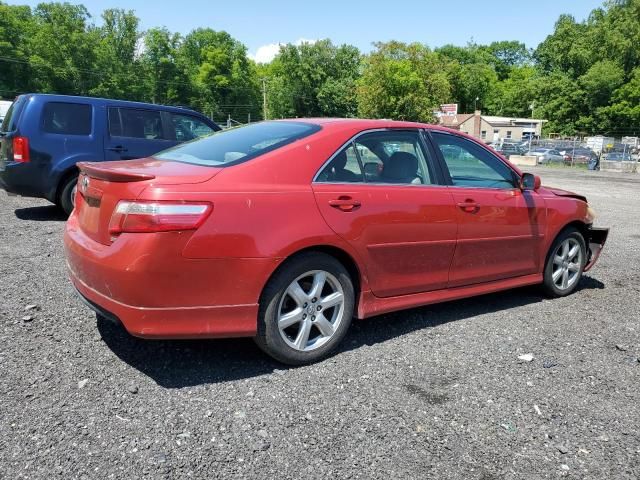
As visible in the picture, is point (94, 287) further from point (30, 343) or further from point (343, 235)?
point (343, 235)

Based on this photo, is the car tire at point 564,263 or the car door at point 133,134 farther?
the car door at point 133,134

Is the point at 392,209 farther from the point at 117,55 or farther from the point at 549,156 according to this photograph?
the point at 117,55

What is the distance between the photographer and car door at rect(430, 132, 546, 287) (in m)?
4.32

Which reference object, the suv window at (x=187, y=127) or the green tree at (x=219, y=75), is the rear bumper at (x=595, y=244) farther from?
the green tree at (x=219, y=75)

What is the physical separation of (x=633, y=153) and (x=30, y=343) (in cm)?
4011

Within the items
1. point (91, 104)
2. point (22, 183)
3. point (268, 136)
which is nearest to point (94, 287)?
point (268, 136)

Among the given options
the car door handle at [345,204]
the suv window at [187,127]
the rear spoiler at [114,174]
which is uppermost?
the suv window at [187,127]

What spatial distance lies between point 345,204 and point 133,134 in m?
6.09

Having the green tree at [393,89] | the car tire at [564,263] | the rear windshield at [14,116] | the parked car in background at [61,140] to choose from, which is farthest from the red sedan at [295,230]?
the green tree at [393,89]

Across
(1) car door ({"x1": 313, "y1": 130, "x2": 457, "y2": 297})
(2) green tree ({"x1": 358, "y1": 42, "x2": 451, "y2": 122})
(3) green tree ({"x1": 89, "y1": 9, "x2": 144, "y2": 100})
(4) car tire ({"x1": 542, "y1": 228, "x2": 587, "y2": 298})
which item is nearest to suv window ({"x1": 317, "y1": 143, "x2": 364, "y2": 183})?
(1) car door ({"x1": 313, "y1": 130, "x2": 457, "y2": 297})

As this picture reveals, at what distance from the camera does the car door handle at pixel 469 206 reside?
4.25m

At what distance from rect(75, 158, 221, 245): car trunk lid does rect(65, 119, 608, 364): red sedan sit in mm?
13

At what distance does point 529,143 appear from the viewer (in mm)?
41969

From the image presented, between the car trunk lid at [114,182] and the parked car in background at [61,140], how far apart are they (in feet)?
13.7
